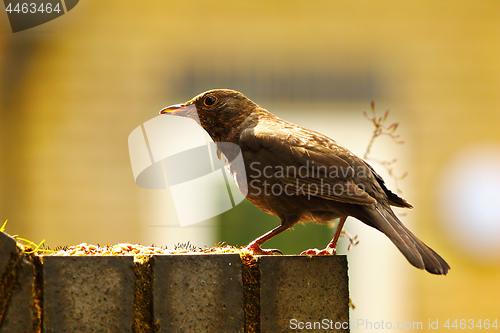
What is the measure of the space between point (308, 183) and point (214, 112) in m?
1.01

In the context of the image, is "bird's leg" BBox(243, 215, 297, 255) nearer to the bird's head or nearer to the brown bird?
the brown bird

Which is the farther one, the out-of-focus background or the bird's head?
the out-of-focus background

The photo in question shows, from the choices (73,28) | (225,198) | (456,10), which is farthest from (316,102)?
(73,28)

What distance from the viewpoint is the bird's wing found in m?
2.48

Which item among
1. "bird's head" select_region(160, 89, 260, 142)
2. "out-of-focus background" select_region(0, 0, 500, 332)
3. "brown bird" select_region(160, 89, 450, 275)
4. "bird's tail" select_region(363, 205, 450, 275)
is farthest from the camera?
"out-of-focus background" select_region(0, 0, 500, 332)

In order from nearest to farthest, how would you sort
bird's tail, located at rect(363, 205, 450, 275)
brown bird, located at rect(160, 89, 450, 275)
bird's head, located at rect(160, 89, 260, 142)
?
bird's tail, located at rect(363, 205, 450, 275) → brown bird, located at rect(160, 89, 450, 275) → bird's head, located at rect(160, 89, 260, 142)

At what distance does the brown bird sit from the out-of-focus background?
3.80m

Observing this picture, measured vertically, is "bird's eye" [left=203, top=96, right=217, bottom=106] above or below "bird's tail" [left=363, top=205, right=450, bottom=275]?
above

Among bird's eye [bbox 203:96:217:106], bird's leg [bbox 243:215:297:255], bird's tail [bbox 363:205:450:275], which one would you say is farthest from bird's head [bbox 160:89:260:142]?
bird's tail [bbox 363:205:450:275]

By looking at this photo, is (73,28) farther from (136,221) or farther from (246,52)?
(136,221)

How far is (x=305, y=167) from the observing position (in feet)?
8.54

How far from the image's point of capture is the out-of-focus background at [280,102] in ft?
22.1

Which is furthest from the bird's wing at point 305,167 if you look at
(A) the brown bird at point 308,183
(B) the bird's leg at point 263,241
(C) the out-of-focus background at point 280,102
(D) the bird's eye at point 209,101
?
(C) the out-of-focus background at point 280,102

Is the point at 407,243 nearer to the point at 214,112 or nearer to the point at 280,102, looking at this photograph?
the point at 214,112
